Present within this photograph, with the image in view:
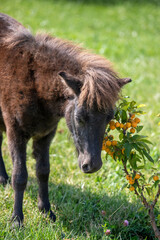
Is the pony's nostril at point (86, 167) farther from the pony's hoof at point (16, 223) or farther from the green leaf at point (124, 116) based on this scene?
the pony's hoof at point (16, 223)

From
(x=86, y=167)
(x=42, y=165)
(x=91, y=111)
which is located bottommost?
(x=42, y=165)

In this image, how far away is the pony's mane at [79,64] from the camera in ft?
9.52

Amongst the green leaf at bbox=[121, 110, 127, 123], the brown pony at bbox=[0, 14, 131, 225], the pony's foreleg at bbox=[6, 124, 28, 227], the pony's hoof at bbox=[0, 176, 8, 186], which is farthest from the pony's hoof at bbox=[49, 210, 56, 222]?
the green leaf at bbox=[121, 110, 127, 123]

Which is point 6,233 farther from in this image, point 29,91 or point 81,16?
point 81,16

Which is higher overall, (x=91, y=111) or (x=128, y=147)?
(x=91, y=111)

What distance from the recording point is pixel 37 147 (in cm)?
399

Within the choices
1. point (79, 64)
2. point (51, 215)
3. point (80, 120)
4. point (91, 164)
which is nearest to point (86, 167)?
point (91, 164)

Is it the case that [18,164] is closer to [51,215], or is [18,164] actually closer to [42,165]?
[42,165]

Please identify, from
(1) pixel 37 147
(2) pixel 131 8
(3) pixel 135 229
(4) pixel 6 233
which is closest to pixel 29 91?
(1) pixel 37 147

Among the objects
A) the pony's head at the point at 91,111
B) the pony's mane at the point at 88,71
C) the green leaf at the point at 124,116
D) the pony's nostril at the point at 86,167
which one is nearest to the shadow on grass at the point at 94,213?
the pony's nostril at the point at 86,167

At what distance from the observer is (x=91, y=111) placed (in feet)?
9.62

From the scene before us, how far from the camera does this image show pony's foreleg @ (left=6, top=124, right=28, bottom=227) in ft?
11.5

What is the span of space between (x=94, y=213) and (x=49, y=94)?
1.49 meters

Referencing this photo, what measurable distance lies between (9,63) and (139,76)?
5754 mm
